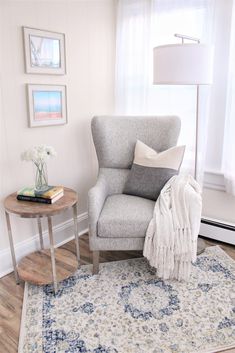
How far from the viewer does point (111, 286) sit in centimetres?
208

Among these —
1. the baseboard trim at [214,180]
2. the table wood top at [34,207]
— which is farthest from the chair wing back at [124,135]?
the table wood top at [34,207]

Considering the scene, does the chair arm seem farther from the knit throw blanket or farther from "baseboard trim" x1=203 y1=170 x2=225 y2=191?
"baseboard trim" x1=203 y1=170 x2=225 y2=191

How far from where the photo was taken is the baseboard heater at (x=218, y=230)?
2.56 m

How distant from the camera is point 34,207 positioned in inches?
75.2

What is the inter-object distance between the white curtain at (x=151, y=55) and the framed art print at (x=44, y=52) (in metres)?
0.67

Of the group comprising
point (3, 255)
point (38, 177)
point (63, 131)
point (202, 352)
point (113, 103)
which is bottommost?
point (202, 352)

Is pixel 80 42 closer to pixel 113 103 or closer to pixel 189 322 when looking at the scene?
pixel 113 103

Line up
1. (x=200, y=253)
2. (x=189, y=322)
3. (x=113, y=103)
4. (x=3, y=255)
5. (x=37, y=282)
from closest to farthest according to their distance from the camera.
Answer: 1. (x=189, y=322)
2. (x=37, y=282)
3. (x=3, y=255)
4. (x=200, y=253)
5. (x=113, y=103)

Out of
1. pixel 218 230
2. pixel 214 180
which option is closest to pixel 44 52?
pixel 214 180

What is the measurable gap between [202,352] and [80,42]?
236cm

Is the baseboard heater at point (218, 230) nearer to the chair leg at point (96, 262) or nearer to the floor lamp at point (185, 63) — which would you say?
the chair leg at point (96, 262)

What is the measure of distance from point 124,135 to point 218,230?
45.2 inches

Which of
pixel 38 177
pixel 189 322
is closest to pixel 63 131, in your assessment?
pixel 38 177

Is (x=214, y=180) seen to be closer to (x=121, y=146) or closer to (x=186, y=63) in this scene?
(x=121, y=146)
